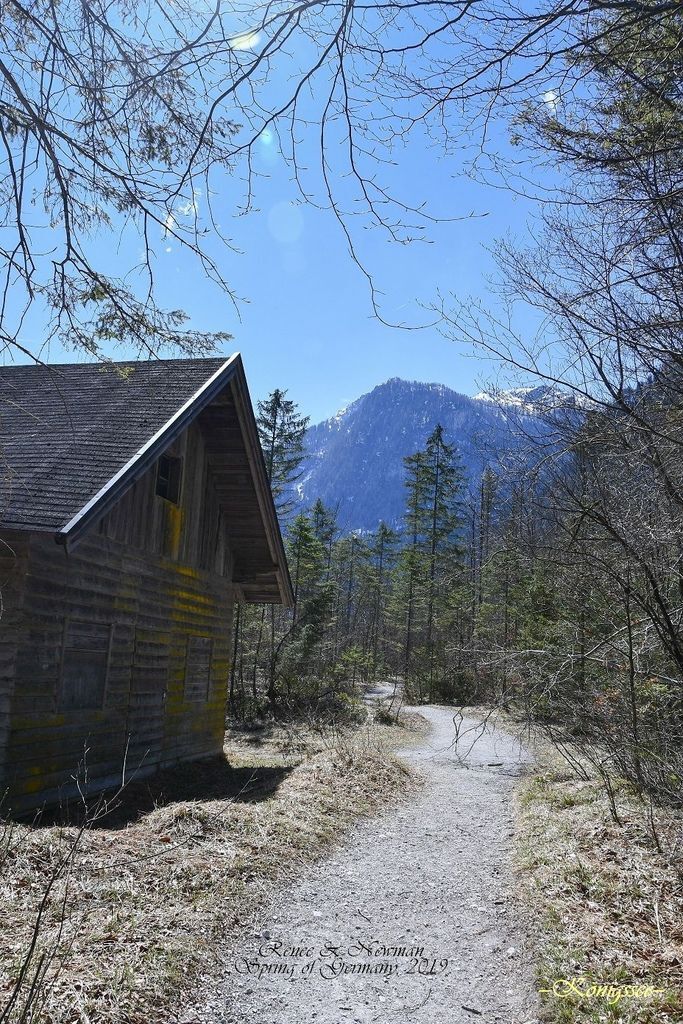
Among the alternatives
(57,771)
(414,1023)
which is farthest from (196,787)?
(414,1023)

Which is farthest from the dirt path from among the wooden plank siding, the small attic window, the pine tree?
the pine tree

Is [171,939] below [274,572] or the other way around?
below

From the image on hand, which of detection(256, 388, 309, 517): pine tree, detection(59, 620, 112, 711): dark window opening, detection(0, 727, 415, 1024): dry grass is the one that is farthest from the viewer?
detection(256, 388, 309, 517): pine tree

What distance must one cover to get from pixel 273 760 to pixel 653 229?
43.6 feet

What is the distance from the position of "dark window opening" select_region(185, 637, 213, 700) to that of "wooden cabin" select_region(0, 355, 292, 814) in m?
0.04

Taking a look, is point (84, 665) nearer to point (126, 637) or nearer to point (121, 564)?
point (126, 637)

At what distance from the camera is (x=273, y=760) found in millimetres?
15469

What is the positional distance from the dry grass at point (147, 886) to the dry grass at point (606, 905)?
2.37 metres

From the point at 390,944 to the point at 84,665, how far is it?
6036mm

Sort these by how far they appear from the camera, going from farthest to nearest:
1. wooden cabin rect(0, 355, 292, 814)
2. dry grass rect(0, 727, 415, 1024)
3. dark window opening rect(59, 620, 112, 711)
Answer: dark window opening rect(59, 620, 112, 711)
wooden cabin rect(0, 355, 292, 814)
dry grass rect(0, 727, 415, 1024)

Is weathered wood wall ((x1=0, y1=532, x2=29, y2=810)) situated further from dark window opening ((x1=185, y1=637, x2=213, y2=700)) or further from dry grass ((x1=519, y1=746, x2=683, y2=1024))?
dry grass ((x1=519, y1=746, x2=683, y2=1024))

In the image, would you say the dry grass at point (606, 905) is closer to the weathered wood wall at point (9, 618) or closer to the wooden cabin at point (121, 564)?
the wooden cabin at point (121, 564)

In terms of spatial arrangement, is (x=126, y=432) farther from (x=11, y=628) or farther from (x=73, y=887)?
(x=73, y=887)

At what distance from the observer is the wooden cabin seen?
27.7 feet
